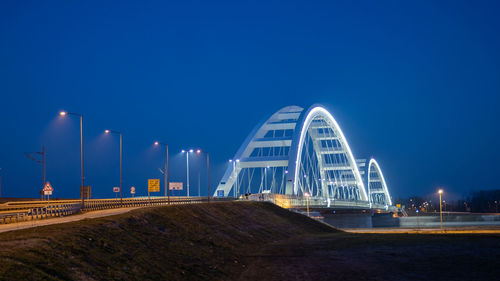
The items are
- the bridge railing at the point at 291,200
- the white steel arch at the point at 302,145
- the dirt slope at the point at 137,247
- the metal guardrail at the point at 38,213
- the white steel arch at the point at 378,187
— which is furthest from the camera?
the white steel arch at the point at 378,187

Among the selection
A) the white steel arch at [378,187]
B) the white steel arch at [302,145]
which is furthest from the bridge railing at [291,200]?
the white steel arch at [378,187]

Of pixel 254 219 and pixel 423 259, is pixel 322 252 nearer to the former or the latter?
pixel 423 259

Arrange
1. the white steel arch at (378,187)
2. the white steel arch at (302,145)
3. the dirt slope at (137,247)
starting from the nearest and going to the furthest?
the dirt slope at (137,247), the white steel arch at (302,145), the white steel arch at (378,187)

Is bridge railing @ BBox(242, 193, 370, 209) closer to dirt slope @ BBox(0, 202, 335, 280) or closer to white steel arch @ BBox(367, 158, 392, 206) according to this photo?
dirt slope @ BBox(0, 202, 335, 280)

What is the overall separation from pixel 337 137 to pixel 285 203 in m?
38.8

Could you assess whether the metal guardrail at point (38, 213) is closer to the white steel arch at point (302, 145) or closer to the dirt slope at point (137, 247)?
the dirt slope at point (137, 247)

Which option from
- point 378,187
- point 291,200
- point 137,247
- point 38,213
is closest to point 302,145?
point 291,200

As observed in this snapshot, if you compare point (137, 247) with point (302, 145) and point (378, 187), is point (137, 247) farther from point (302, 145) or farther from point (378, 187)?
point (378, 187)

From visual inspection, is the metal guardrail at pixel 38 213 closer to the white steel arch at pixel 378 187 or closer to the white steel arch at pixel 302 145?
the white steel arch at pixel 302 145

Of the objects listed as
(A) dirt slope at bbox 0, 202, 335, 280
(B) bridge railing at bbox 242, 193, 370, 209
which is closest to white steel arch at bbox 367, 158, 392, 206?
(B) bridge railing at bbox 242, 193, 370, 209

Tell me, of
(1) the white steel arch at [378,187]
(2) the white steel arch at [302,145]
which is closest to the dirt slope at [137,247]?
(2) the white steel arch at [302,145]

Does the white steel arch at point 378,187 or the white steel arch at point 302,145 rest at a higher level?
the white steel arch at point 302,145

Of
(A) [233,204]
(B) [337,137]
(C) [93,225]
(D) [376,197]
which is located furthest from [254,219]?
(D) [376,197]

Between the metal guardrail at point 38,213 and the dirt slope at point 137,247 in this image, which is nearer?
the dirt slope at point 137,247
